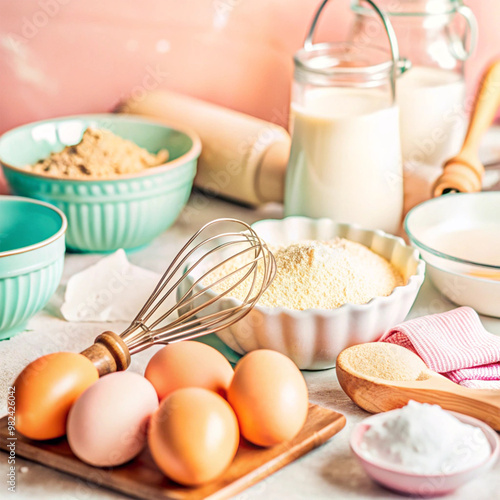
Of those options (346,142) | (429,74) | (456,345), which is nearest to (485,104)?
(429,74)

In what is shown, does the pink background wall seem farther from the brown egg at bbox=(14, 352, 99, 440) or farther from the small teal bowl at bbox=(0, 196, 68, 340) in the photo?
the brown egg at bbox=(14, 352, 99, 440)

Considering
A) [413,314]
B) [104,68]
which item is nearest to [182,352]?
[413,314]

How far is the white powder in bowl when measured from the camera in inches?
18.3

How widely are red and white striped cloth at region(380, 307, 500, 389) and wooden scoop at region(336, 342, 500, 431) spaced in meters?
0.02

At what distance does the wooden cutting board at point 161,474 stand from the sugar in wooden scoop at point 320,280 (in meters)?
0.13

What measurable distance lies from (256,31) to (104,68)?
26 centimetres

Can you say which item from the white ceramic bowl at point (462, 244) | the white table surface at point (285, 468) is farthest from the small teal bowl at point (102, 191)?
the white ceramic bowl at point (462, 244)

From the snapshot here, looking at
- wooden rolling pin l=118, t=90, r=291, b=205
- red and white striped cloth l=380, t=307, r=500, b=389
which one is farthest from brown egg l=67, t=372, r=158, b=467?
wooden rolling pin l=118, t=90, r=291, b=205

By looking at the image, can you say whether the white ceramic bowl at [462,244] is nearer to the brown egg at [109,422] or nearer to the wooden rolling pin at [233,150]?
the wooden rolling pin at [233,150]

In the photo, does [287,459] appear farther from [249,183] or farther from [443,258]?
[249,183]

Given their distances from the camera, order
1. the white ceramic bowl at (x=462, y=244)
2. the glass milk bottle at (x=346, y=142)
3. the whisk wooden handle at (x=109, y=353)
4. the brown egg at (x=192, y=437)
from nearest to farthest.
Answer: the brown egg at (x=192, y=437), the whisk wooden handle at (x=109, y=353), the white ceramic bowl at (x=462, y=244), the glass milk bottle at (x=346, y=142)

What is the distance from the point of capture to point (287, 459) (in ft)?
1.67

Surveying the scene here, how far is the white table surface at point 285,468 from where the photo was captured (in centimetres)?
49

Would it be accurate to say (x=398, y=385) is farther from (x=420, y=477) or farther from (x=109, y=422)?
(x=109, y=422)
